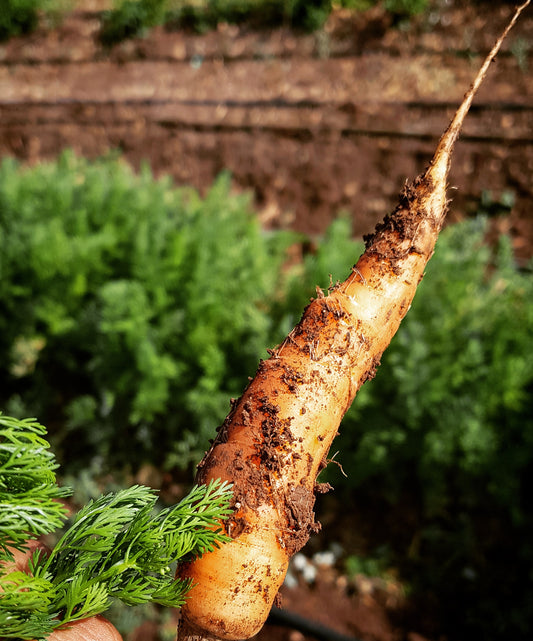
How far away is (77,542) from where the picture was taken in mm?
997

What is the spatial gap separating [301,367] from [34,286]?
2.61m

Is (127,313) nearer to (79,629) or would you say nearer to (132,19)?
(79,629)

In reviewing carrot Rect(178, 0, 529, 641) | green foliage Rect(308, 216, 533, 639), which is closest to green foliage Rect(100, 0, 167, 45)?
green foliage Rect(308, 216, 533, 639)

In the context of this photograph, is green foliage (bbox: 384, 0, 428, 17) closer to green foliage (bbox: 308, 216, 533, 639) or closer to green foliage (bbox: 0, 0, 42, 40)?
green foliage (bbox: 308, 216, 533, 639)

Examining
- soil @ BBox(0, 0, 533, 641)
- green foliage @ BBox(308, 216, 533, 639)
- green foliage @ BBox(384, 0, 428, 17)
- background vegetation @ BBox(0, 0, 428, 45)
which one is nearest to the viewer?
green foliage @ BBox(308, 216, 533, 639)

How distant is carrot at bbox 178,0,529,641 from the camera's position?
3.67 feet

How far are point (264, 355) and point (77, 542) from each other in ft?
5.84

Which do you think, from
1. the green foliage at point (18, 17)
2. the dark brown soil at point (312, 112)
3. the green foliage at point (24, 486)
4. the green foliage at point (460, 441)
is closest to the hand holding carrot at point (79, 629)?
the green foliage at point (24, 486)

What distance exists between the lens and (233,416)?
1190mm

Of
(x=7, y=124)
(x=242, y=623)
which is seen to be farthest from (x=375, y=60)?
(x=242, y=623)

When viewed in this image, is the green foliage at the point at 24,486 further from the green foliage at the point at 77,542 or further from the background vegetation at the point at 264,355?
the background vegetation at the point at 264,355

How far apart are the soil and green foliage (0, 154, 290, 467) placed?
1.95 m

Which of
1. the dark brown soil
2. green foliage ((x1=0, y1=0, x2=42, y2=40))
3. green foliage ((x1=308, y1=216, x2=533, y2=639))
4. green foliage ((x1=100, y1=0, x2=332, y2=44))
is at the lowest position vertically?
green foliage ((x1=308, y1=216, x2=533, y2=639))

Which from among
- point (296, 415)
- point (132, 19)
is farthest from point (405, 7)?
point (296, 415)
